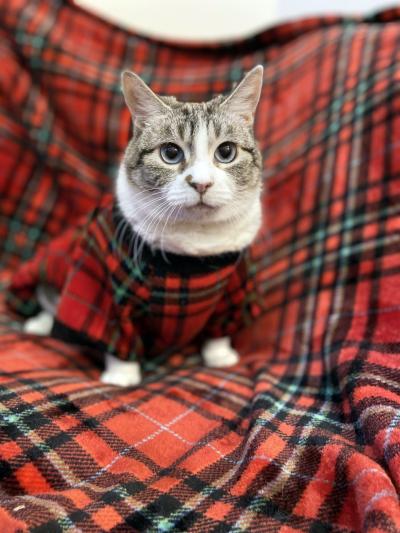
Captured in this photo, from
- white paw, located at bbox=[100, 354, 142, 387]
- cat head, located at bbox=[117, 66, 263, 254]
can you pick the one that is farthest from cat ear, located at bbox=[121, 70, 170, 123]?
white paw, located at bbox=[100, 354, 142, 387]

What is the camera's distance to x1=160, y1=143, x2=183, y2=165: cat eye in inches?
29.7

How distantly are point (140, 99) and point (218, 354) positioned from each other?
0.55m

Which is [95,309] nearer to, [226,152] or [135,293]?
[135,293]

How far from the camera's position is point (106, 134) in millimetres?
1229

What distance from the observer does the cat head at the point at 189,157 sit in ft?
2.37

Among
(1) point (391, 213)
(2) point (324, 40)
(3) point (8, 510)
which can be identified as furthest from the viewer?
(2) point (324, 40)

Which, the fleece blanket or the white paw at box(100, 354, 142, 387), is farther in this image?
the white paw at box(100, 354, 142, 387)

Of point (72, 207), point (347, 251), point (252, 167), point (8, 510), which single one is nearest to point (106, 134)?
point (72, 207)

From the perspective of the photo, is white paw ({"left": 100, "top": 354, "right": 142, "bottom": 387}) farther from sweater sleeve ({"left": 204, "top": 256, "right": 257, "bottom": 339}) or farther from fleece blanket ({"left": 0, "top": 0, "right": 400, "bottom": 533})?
sweater sleeve ({"left": 204, "top": 256, "right": 257, "bottom": 339})

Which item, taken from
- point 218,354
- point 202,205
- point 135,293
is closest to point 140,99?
point 202,205

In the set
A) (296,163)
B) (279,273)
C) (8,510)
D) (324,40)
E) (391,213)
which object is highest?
(324,40)

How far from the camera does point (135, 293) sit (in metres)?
0.83

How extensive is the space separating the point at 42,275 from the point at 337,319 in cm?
65

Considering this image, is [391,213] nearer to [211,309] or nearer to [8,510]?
[211,309]
